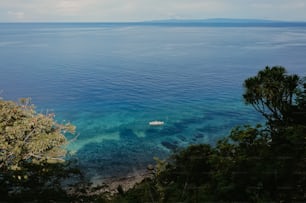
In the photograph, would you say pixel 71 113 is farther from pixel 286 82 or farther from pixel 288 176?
pixel 288 176

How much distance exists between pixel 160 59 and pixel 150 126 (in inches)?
1961

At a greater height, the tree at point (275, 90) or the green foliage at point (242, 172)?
the tree at point (275, 90)

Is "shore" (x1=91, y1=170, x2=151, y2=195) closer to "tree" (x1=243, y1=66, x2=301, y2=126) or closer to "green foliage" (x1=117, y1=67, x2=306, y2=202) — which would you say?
"green foliage" (x1=117, y1=67, x2=306, y2=202)

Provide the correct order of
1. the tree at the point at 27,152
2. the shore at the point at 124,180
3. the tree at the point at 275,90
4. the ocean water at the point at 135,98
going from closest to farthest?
the tree at the point at 27,152, the tree at the point at 275,90, the shore at the point at 124,180, the ocean water at the point at 135,98

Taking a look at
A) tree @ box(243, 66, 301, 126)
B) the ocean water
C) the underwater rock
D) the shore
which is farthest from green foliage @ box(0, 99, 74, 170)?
the underwater rock

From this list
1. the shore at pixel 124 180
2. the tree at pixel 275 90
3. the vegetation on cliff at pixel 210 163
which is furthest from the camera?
the shore at pixel 124 180

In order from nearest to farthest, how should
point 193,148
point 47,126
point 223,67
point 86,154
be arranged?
point 193,148
point 47,126
point 86,154
point 223,67

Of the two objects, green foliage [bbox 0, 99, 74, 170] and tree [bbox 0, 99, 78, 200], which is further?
green foliage [bbox 0, 99, 74, 170]

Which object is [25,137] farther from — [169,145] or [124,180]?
[169,145]

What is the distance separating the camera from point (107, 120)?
38531mm

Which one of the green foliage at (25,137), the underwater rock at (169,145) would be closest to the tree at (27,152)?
the green foliage at (25,137)

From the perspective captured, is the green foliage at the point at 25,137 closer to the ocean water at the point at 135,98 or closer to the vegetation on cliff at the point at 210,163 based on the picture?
the vegetation on cliff at the point at 210,163

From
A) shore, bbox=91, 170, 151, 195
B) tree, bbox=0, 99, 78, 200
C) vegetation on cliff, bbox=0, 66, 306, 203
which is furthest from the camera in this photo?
shore, bbox=91, 170, 151, 195

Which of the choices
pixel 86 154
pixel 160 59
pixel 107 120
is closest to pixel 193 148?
pixel 86 154
